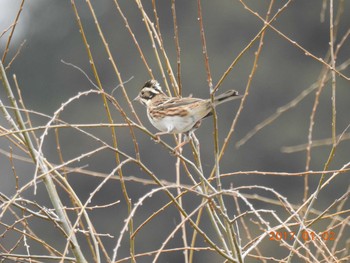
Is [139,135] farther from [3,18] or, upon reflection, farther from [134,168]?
[3,18]

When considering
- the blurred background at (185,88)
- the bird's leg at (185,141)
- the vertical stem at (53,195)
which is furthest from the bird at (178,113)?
the blurred background at (185,88)

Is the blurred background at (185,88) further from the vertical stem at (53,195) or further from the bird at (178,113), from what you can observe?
the vertical stem at (53,195)

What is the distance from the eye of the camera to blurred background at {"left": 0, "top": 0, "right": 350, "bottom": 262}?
2316cm

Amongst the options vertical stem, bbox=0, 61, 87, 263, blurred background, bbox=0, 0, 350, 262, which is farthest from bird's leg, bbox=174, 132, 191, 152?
blurred background, bbox=0, 0, 350, 262

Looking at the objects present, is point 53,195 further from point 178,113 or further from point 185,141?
point 178,113

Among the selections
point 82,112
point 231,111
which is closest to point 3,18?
point 82,112

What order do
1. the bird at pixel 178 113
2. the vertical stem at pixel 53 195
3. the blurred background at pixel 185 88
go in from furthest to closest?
the blurred background at pixel 185 88 → the bird at pixel 178 113 → the vertical stem at pixel 53 195

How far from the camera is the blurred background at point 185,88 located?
76.0 feet

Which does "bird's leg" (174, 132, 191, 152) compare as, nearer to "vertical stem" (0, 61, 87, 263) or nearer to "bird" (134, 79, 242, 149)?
"bird" (134, 79, 242, 149)

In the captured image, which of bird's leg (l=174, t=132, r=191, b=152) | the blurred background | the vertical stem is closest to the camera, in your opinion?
the vertical stem

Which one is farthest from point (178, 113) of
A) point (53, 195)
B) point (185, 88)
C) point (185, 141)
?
point (185, 88)

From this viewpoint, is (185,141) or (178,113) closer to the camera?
(185,141)

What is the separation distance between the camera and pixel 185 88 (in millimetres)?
24156

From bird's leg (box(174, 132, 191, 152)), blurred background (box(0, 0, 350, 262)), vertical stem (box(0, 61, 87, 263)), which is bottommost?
blurred background (box(0, 0, 350, 262))
